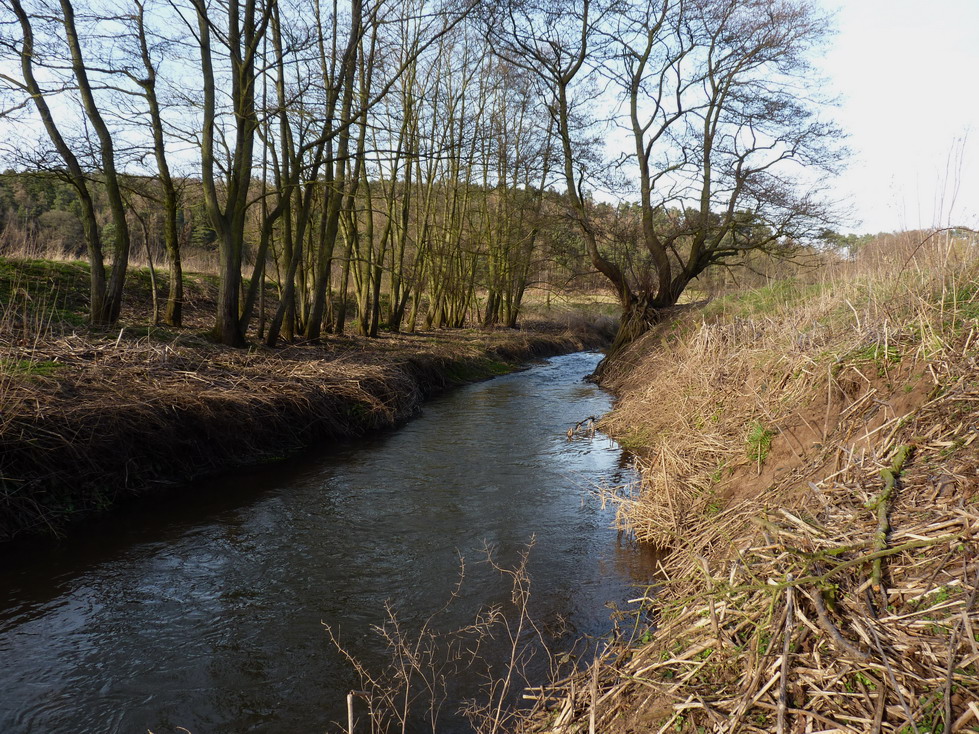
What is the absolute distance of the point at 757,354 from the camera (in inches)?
274

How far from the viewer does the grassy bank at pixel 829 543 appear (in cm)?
241

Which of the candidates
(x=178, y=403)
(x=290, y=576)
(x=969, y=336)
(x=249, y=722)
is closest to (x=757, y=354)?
(x=969, y=336)

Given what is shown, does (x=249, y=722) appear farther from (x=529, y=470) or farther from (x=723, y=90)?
(x=723, y=90)

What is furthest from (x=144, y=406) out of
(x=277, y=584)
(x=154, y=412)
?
(x=277, y=584)

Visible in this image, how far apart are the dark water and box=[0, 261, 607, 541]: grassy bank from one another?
49 cm

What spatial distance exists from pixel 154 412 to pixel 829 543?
6.62 meters

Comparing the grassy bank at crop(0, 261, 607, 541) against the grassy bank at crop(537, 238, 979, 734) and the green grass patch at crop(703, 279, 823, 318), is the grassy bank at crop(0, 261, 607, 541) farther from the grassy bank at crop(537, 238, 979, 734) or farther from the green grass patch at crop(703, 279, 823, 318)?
the green grass patch at crop(703, 279, 823, 318)

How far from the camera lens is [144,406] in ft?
23.4

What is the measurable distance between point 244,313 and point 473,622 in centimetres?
921

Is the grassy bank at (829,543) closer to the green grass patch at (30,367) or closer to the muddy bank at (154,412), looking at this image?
the muddy bank at (154,412)

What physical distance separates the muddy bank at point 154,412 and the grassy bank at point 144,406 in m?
0.02

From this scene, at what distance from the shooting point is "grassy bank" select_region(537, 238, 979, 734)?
2412 millimetres

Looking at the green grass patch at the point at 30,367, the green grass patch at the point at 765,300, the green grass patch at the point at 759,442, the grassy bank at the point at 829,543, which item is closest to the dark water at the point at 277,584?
the grassy bank at the point at 829,543

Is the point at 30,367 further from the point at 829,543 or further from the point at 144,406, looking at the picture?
the point at 829,543
